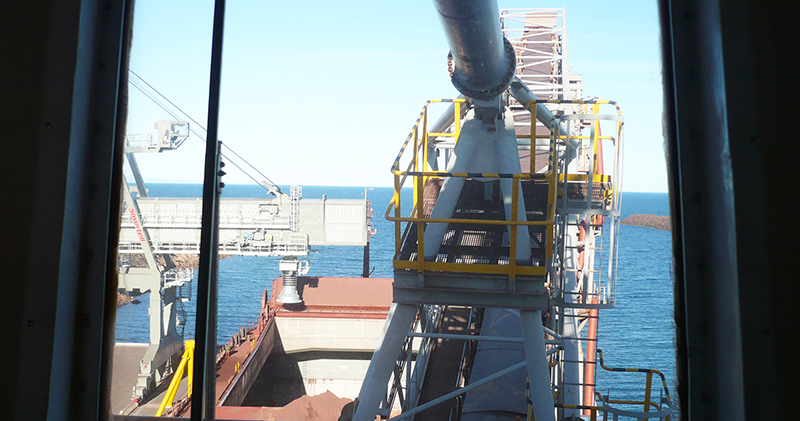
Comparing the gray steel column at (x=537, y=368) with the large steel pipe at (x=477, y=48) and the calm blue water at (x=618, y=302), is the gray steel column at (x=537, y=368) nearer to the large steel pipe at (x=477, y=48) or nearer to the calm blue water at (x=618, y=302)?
the calm blue water at (x=618, y=302)

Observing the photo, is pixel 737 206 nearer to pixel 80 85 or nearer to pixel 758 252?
pixel 758 252

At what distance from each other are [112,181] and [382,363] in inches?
187

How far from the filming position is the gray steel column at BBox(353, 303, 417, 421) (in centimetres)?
649

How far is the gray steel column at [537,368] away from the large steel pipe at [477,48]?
2652 mm

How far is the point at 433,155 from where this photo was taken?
11016mm

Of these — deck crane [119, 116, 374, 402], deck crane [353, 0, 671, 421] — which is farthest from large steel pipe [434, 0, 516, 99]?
deck crane [119, 116, 374, 402]

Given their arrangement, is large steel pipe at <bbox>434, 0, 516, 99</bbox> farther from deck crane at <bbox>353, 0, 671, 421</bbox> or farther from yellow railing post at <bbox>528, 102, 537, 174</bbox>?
yellow railing post at <bbox>528, 102, 537, 174</bbox>

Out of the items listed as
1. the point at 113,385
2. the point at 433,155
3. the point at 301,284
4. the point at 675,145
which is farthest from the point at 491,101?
the point at 301,284

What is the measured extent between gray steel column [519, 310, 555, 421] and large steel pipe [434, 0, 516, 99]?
265 cm

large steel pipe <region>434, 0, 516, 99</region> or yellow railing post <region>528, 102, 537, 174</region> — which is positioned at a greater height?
large steel pipe <region>434, 0, 516, 99</region>

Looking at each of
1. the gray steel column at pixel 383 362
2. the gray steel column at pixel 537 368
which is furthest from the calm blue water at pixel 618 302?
the gray steel column at pixel 383 362

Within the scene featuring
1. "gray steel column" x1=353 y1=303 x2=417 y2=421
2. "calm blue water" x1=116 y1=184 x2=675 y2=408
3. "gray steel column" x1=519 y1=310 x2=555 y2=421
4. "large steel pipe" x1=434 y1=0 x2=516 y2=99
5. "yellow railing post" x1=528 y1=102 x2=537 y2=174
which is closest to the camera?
"large steel pipe" x1=434 y1=0 x2=516 y2=99

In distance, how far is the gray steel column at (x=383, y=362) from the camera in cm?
649

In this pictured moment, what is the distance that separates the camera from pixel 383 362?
666 centimetres
